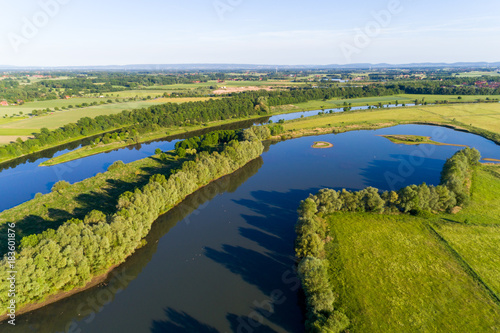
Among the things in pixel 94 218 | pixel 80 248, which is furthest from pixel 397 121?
pixel 80 248

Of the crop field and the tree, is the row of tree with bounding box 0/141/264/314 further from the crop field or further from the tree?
the crop field

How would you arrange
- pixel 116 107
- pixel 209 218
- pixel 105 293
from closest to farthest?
1. pixel 105 293
2. pixel 209 218
3. pixel 116 107

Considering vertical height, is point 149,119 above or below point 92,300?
above

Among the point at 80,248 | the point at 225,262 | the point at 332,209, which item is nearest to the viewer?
the point at 80,248

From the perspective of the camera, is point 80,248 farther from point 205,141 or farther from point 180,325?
point 205,141

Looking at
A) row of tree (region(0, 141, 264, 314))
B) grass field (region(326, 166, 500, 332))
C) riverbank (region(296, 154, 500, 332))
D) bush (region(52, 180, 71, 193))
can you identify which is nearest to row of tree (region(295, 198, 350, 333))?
riverbank (region(296, 154, 500, 332))

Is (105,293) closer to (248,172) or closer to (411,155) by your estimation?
(248,172)

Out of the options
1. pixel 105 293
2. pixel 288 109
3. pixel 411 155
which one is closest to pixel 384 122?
pixel 411 155

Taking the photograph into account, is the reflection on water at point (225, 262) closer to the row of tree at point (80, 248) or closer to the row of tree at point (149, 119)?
the row of tree at point (80, 248)
